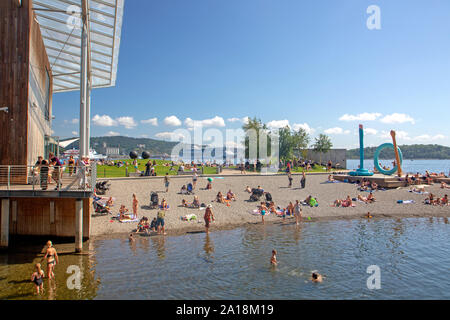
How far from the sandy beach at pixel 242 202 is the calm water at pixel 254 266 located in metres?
2.08

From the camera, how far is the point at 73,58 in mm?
23828

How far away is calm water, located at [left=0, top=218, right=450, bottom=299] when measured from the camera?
412 inches

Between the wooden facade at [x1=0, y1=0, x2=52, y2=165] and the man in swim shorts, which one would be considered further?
the man in swim shorts

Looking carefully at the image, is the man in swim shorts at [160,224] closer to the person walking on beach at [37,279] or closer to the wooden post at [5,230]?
the wooden post at [5,230]

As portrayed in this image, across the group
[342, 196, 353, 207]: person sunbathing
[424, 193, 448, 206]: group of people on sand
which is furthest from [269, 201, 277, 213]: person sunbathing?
[424, 193, 448, 206]: group of people on sand

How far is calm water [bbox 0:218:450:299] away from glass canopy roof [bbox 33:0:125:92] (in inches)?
488

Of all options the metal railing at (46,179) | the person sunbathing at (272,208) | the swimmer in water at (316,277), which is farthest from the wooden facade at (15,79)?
the person sunbathing at (272,208)

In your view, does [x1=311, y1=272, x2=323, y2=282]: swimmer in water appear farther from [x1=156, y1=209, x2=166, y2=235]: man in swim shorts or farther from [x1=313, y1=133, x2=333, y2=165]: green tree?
[x1=313, y1=133, x2=333, y2=165]: green tree

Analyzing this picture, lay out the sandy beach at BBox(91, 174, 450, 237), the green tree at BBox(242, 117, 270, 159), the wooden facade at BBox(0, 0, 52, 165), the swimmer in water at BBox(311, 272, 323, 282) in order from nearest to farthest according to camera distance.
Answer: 1. the swimmer in water at BBox(311, 272, 323, 282)
2. the wooden facade at BBox(0, 0, 52, 165)
3. the sandy beach at BBox(91, 174, 450, 237)
4. the green tree at BBox(242, 117, 270, 159)

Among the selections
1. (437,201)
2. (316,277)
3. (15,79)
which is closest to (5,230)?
(15,79)
